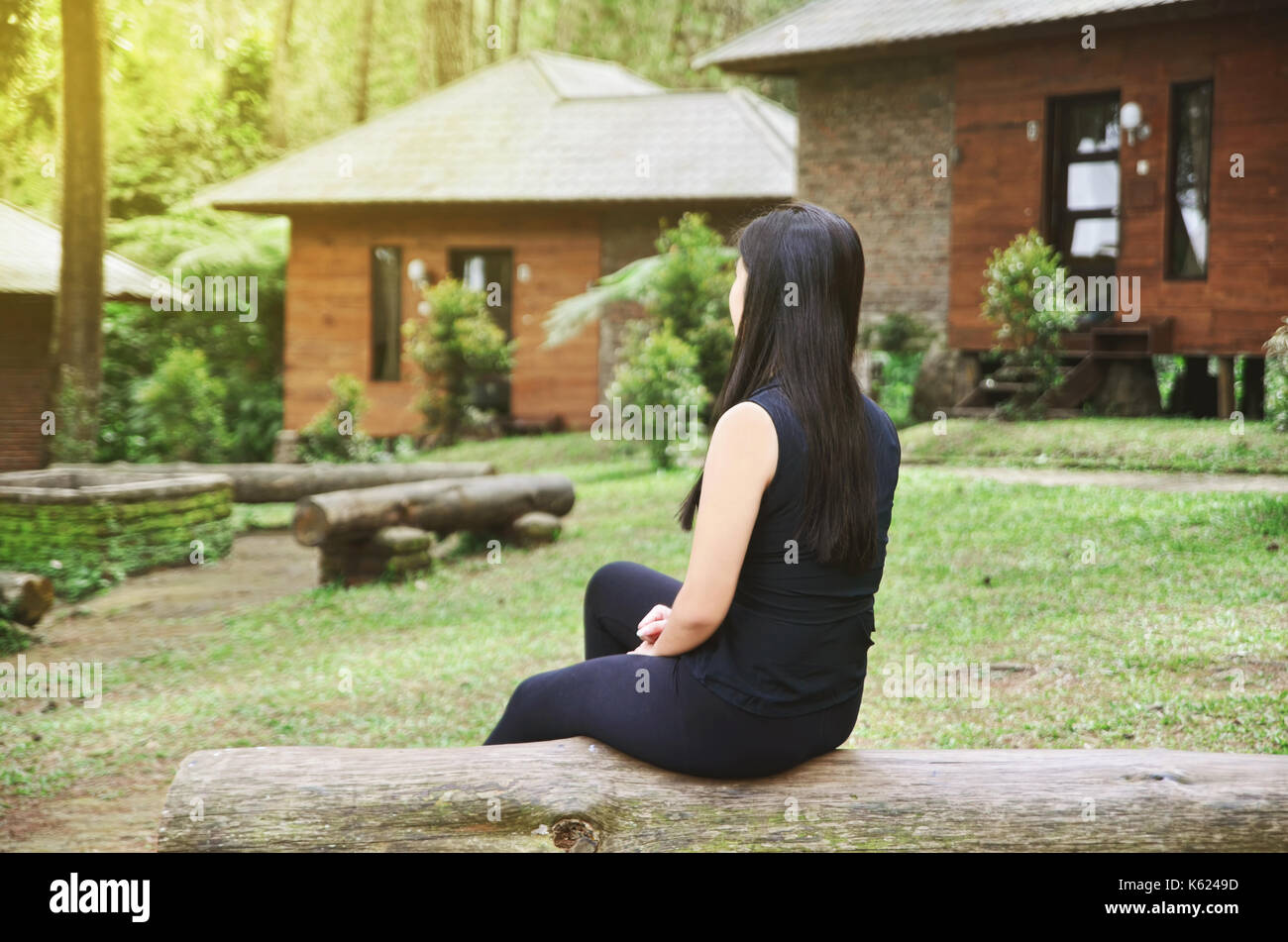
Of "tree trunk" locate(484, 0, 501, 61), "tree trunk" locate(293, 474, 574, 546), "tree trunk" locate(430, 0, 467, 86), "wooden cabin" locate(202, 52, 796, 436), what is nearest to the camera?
"tree trunk" locate(293, 474, 574, 546)

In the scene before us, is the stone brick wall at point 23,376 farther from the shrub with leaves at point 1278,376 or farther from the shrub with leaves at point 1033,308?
the shrub with leaves at point 1278,376

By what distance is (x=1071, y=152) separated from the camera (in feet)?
47.9

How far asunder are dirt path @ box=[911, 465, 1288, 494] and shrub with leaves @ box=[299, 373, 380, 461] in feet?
31.7

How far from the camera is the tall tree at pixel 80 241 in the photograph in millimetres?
14828

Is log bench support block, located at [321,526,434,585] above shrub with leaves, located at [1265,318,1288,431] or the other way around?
the other way around

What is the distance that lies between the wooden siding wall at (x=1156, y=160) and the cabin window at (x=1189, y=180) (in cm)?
15

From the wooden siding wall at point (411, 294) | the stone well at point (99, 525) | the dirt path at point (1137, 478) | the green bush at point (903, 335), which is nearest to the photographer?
the dirt path at point (1137, 478)

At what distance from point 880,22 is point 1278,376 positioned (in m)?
9.14

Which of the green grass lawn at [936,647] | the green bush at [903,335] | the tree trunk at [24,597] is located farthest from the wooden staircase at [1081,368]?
the tree trunk at [24,597]

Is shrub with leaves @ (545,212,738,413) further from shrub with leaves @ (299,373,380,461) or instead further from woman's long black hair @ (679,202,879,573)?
woman's long black hair @ (679,202,879,573)

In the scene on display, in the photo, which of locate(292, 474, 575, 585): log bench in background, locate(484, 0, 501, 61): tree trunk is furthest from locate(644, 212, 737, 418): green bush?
locate(484, 0, 501, 61): tree trunk

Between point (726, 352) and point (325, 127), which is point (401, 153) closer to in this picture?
point (726, 352)

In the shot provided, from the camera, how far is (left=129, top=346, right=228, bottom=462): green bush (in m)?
20.7

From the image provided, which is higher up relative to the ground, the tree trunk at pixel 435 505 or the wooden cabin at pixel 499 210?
the wooden cabin at pixel 499 210
